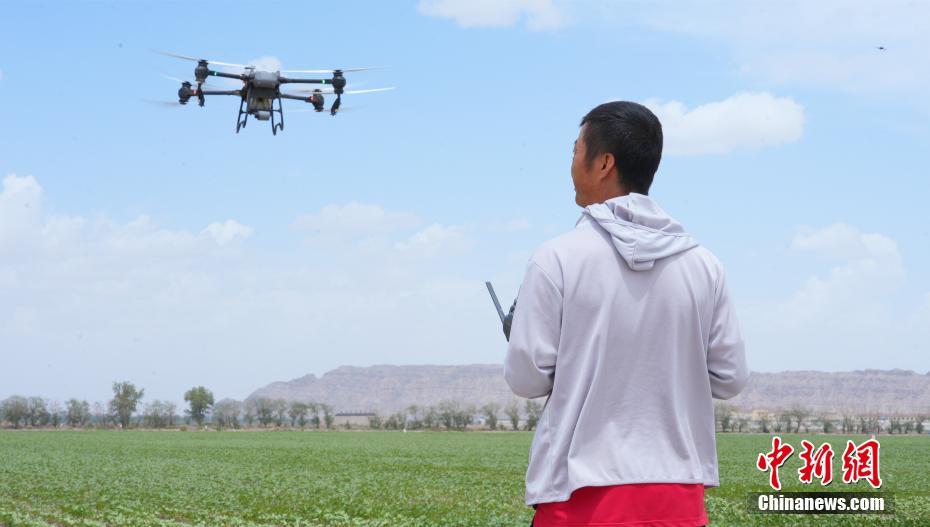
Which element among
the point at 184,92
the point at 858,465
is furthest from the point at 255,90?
the point at 858,465

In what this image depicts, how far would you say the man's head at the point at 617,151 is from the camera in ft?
8.08

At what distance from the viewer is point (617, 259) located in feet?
7.45

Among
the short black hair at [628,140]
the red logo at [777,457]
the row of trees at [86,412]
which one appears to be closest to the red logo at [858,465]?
the red logo at [777,457]

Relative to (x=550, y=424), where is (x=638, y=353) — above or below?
above

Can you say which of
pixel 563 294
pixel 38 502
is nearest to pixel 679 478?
pixel 563 294

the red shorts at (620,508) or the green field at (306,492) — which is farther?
the green field at (306,492)

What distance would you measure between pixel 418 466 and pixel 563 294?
42.2 m

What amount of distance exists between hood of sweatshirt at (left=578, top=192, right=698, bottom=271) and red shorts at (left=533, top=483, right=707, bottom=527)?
50 cm

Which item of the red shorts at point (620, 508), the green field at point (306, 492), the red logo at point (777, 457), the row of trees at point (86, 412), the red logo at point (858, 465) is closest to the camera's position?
the red shorts at point (620, 508)

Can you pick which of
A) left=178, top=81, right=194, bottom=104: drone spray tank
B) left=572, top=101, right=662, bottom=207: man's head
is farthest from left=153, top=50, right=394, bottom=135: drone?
left=572, top=101, right=662, bottom=207: man's head

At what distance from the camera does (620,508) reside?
2.19m

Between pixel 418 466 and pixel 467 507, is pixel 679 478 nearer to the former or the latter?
pixel 467 507

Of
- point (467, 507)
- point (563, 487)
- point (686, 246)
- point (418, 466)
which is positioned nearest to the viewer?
point (563, 487)

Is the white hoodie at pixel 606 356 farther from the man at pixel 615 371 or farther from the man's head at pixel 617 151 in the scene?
the man's head at pixel 617 151
